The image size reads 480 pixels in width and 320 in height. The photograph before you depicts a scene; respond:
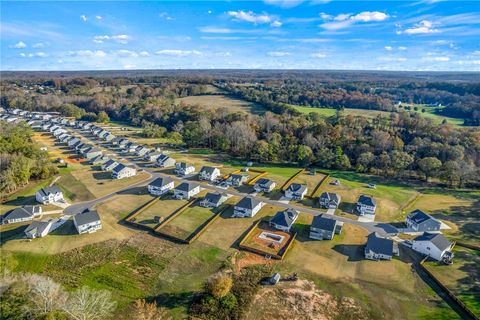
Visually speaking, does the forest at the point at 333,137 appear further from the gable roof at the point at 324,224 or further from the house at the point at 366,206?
the gable roof at the point at 324,224

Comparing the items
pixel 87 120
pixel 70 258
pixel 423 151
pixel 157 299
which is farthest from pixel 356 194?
pixel 87 120

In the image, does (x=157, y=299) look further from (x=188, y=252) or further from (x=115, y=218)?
(x=115, y=218)

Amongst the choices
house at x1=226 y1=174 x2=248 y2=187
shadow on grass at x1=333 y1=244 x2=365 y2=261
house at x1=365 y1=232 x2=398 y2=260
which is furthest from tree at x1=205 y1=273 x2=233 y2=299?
house at x1=226 y1=174 x2=248 y2=187

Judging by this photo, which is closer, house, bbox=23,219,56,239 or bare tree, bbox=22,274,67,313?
bare tree, bbox=22,274,67,313

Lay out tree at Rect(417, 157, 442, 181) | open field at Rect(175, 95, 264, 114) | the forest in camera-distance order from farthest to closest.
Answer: open field at Rect(175, 95, 264, 114)
the forest
tree at Rect(417, 157, 442, 181)

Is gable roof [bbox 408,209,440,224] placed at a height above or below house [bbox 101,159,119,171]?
below

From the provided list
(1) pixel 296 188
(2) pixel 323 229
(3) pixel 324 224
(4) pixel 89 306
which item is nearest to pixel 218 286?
(4) pixel 89 306

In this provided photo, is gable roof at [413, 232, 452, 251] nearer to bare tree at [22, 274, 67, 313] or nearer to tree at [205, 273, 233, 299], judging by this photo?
tree at [205, 273, 233, 299]

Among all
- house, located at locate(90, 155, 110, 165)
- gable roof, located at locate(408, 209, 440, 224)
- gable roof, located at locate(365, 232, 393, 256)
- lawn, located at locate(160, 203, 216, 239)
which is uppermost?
house, located at locate(90, 155, 110, 165)
